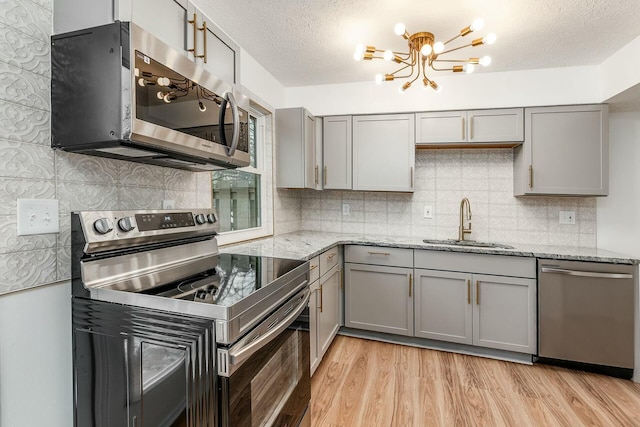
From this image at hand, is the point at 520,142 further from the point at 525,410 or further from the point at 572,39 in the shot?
the point at 525,410

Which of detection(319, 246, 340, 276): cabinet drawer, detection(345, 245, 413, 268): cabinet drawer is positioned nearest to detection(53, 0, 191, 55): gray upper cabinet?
detection(319, 246, 340, 276): cabinet drawer

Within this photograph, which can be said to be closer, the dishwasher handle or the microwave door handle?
the microwave door handle

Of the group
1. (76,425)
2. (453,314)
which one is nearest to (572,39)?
(453,314)

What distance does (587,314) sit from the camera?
89.9 inches

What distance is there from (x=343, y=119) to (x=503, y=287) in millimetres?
1955

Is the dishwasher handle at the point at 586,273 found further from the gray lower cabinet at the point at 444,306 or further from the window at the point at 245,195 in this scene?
the window at the point at 245,195

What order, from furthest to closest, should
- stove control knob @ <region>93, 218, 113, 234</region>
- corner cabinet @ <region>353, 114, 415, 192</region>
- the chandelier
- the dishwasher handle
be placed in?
corner cabinet @ <region>353, 114, 415, 192</region> < the dishwasher handle < the chandelier < stove control knob @ <region>93, 218, 113, 234</region>

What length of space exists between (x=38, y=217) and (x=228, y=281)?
657mm

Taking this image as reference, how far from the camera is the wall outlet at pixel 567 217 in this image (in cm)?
279

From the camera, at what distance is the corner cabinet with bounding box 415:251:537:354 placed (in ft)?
7.96

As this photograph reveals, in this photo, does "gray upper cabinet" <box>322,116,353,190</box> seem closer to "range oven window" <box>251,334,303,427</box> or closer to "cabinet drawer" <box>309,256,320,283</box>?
"cabinet drawer" <box>309,256,320,283</box>

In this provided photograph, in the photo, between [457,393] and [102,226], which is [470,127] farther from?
[102,226]

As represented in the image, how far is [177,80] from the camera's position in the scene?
3.86 ft

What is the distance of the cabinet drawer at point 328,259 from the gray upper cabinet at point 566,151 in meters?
1.64
